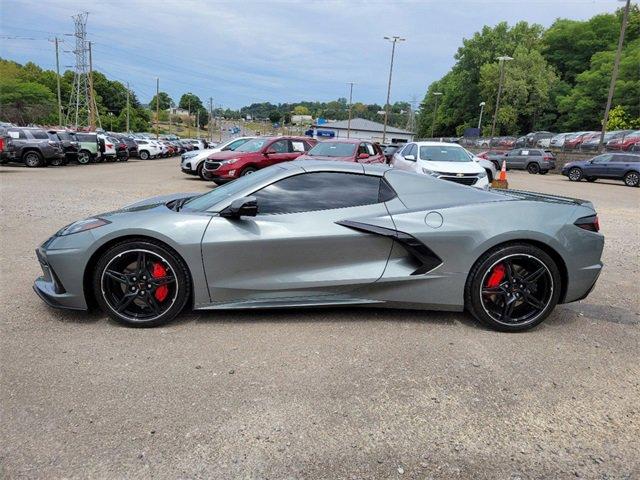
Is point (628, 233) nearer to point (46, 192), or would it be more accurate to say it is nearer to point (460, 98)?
point (46, 192)

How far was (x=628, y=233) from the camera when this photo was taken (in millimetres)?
8789

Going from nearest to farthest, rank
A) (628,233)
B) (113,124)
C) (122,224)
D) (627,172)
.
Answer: (122,224)
(628,233)
(627,172)
(113,124)

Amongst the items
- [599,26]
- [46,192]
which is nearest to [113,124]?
[599,26]

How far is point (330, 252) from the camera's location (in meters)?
3.74

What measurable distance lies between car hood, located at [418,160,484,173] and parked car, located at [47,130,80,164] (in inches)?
655

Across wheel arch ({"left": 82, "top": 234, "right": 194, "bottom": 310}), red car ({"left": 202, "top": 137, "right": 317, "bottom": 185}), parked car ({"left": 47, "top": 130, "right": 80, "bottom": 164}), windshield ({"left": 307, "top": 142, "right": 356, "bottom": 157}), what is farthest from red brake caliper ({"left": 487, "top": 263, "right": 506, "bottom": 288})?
parked car ({"left": 47, "top": 130, "right": 80, "bottom": 164})

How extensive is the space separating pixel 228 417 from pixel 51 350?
5.07 ft

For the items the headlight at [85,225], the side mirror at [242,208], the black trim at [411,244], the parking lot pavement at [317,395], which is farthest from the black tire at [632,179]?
the headlight at [85,225]

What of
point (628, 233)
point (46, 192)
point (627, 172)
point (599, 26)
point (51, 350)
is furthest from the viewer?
point (599, 26)

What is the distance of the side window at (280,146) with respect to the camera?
14633 millimetres

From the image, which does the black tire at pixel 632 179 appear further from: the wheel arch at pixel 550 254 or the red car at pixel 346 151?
the wheel arch at pixel 550 254

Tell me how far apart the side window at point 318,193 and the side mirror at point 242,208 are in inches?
5.4

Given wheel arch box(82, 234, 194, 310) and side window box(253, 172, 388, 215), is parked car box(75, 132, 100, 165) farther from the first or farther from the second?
side window box(253, 172, 388, 215)

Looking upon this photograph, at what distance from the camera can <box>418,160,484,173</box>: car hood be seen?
38.2 feet
